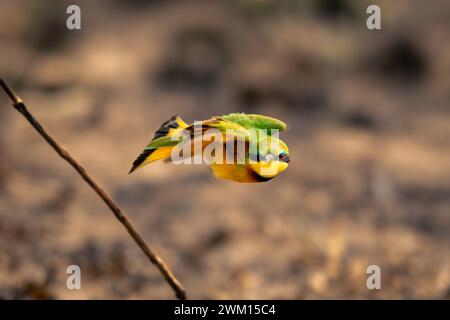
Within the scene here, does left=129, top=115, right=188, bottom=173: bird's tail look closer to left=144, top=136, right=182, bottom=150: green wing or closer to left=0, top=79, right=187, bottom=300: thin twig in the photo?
left=144, top=136, right=182, bottom=150: green wing

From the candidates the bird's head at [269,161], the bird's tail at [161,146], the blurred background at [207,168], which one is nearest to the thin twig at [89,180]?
the bird's tail at [161,146]

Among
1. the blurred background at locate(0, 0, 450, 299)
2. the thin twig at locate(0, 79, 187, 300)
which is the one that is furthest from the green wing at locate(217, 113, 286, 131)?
the blurred background at locate(0, 0, 450, 299)

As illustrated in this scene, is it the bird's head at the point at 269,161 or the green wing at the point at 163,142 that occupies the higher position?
the green wing at the point at 163,142

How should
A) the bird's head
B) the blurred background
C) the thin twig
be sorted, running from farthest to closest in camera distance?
the blurred background → the thin twig → the bird's head

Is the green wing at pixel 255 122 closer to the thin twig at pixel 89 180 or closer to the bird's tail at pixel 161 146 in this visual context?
the bird's tail at pixel 161 146

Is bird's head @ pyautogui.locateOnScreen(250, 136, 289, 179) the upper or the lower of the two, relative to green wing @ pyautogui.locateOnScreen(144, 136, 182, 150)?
lower

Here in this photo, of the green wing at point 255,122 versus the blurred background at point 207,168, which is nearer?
the green wing at point 255,122

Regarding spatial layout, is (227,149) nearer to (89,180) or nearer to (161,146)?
(161,146)
